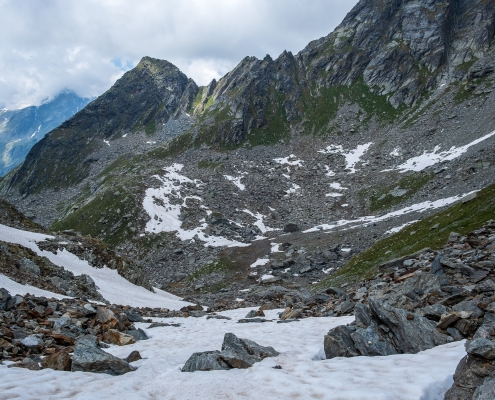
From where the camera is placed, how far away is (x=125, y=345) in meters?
13.1

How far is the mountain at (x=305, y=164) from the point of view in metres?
61.3

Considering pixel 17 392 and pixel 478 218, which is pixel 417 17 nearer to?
pixel 478 218

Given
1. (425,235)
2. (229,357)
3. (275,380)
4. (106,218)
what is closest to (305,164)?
(106,218)

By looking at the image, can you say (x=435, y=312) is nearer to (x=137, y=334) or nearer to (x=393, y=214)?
(x=137, y=334)

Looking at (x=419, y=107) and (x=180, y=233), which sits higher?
(x=419, y=107)

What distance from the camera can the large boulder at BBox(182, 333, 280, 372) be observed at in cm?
939

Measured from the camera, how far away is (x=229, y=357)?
9.58 meters

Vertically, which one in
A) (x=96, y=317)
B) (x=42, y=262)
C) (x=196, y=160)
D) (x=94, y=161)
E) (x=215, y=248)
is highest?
(x=94, y=161)

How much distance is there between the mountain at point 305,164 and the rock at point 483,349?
2460 cm

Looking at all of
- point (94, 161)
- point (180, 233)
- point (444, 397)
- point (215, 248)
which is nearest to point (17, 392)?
point (444, 397)

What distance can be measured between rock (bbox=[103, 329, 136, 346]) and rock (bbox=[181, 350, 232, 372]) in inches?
189

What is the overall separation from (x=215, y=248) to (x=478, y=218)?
4971 centimetres

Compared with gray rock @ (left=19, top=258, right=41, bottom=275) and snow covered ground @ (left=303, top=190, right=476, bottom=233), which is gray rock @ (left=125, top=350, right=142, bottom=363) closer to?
gray rock @ (left=19, top=258, right=41, bottom=275)

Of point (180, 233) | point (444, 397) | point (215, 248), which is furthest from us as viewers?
point (180, 233)
